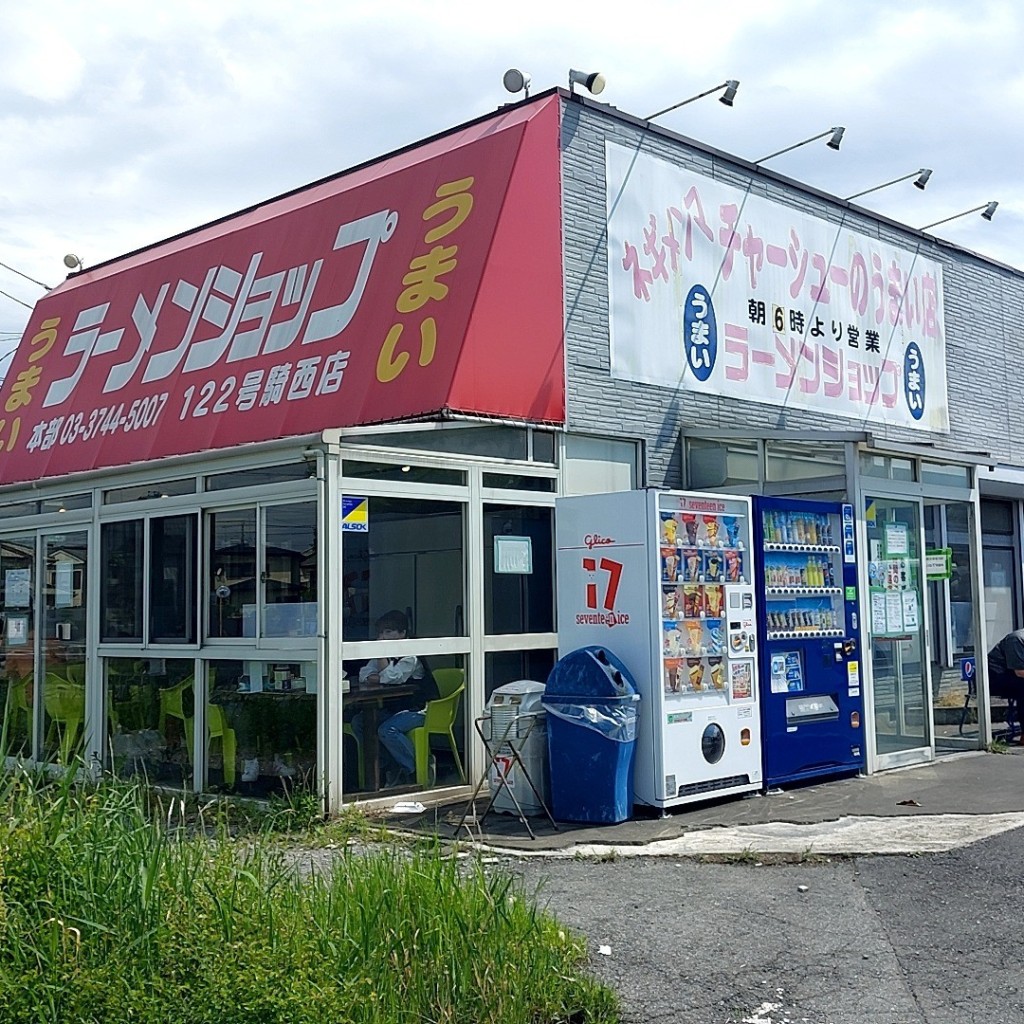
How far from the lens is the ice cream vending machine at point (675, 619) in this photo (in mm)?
10008

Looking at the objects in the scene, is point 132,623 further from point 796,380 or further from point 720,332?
Result: point 796,380

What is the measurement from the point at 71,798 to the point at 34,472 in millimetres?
11001

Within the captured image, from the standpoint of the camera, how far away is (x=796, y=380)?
48.5ft

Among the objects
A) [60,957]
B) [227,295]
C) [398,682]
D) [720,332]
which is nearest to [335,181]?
[227,295]

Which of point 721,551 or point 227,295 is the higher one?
point 227,295

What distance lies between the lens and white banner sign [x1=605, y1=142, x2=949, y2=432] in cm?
1295

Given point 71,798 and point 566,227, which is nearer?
point 71,798

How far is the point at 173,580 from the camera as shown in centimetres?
1162

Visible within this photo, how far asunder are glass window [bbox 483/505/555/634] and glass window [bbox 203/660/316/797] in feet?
6.07

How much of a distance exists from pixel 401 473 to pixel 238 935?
628 cm

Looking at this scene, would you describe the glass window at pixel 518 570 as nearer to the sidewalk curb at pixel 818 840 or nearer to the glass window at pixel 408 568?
→ the glass window at pixel 408 568

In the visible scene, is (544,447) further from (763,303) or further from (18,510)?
(18,510)

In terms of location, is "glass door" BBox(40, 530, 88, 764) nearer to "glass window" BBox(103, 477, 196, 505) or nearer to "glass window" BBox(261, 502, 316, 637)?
"glass window" BBox(103, 477, 196, 505)

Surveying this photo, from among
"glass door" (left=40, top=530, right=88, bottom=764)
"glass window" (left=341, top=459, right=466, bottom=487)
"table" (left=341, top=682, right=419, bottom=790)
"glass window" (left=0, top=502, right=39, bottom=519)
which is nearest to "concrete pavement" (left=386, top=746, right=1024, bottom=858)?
"table" (left=341, top=682, right=419, bottom=790)
